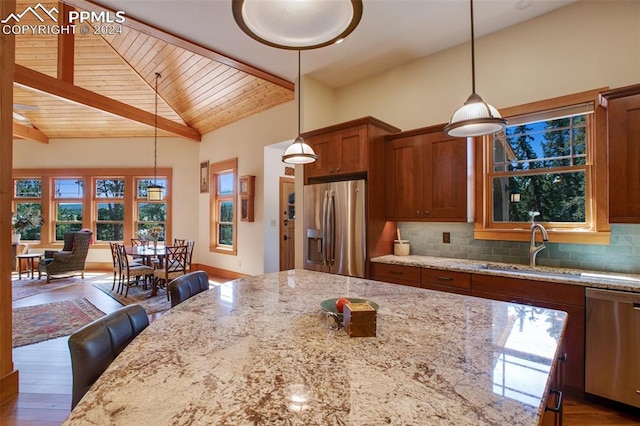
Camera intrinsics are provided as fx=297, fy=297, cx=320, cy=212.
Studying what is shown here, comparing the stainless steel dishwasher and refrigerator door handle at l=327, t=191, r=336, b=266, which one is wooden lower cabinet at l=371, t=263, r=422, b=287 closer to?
refrigerator door handle at l=327, t=191, r=336, b=266

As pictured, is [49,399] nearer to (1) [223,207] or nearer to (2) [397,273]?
(2) [397,273]

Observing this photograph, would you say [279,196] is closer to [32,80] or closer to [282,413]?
[32,80]

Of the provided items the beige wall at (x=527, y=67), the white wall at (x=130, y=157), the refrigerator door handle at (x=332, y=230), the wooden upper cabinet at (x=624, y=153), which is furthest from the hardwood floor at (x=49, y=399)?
the white wall at (x=130, y=157)

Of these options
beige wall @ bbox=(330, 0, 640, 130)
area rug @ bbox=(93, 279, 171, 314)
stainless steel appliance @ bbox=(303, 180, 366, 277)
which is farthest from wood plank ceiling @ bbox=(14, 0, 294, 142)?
area rug @ bbox=(93, 279, 171, 314)

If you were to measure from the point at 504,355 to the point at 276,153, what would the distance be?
5.09 meters

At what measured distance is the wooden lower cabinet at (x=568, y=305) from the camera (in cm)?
211

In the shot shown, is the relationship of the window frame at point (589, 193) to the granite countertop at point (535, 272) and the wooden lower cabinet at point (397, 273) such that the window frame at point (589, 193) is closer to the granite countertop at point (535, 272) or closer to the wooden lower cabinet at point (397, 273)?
the granite countertop at point (535, 272)

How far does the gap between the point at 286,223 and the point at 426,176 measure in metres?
3.27

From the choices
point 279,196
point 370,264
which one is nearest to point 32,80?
point 279,196

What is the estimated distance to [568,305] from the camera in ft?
7.07

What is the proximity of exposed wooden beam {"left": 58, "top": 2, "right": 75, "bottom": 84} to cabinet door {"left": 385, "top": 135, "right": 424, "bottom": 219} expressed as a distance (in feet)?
15.5

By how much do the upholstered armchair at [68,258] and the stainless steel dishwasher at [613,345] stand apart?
8022 millimetres

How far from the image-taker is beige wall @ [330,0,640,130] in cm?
247

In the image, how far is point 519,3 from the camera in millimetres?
2666
